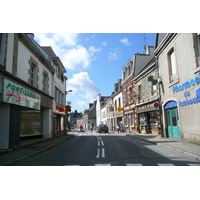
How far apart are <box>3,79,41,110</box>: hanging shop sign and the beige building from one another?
1031cm

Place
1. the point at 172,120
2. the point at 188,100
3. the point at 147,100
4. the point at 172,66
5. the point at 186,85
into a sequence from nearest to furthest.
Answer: the point at 188,100 < the point at 186,85 < the point at 172,66 < the point at 172,120 < the point at 147,100

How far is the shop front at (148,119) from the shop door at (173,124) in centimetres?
283

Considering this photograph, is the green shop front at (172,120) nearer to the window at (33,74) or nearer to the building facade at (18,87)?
the building facade at (18,87)

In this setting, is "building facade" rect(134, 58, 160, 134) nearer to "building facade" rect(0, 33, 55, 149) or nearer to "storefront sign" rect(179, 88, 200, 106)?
"storefront sign" rect(179, 88, 200, 106)

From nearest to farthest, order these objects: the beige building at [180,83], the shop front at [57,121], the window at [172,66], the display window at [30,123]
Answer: the beige building at [180,83]
the window at [172,66]
the display window at [30,123]
the shop front at [57,121]

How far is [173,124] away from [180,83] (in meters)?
3.68

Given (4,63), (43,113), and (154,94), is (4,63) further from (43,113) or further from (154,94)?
(154,94)

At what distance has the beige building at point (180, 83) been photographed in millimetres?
10742

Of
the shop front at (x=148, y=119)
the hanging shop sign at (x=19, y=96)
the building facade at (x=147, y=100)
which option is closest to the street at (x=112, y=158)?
the hanging shop sign at (x=19, y=96)

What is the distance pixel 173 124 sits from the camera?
47.3ft

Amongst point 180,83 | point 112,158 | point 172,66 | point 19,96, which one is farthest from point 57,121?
point 112,158

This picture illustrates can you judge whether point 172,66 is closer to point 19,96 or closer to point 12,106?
point 19,96

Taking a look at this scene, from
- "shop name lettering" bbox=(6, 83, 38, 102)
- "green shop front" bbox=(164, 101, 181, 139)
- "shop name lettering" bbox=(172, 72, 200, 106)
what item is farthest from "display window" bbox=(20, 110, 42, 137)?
"shop name lettering" bbox=(172, 72, 200, 106)

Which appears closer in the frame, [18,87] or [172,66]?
[18,87]
